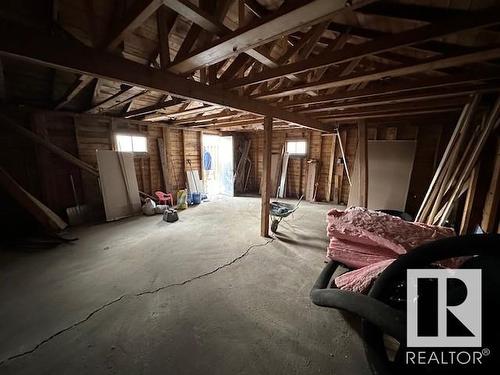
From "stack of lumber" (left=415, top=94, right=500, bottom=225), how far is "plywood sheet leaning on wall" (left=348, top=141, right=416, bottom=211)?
1614mm

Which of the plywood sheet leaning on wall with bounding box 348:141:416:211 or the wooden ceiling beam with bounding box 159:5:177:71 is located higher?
the wooden ceiling beam with bounding box 159:5:177:71

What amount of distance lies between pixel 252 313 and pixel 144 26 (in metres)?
3.22

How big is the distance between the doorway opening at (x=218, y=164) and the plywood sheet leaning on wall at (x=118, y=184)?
2.72m

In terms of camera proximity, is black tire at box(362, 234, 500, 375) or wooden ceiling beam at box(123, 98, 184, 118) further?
wooden ceiling beam at box(123, 98, 184, 118)

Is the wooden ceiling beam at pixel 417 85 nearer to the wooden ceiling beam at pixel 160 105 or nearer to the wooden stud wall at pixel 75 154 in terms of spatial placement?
the wooden ceiling beam at pixel 160 105

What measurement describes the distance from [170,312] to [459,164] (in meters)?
3.89

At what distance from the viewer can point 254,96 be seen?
302 centimetres

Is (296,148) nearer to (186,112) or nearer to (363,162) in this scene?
(363,162)

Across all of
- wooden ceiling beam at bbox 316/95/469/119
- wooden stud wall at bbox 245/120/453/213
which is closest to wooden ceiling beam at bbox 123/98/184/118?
wooden ceiling beam at bbox 316/95/469/119

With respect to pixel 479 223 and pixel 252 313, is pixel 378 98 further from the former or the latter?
pixel 252 313

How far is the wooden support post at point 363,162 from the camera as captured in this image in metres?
4.64

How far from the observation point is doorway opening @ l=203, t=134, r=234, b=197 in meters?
7.72

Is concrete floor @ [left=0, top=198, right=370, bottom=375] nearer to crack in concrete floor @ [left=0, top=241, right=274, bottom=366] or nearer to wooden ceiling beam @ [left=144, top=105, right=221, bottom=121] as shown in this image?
crack in concrete floor @ [left=0, top=241, right=274, bottom=366]

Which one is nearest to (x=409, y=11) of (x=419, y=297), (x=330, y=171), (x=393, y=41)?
(x=393, y=41)
